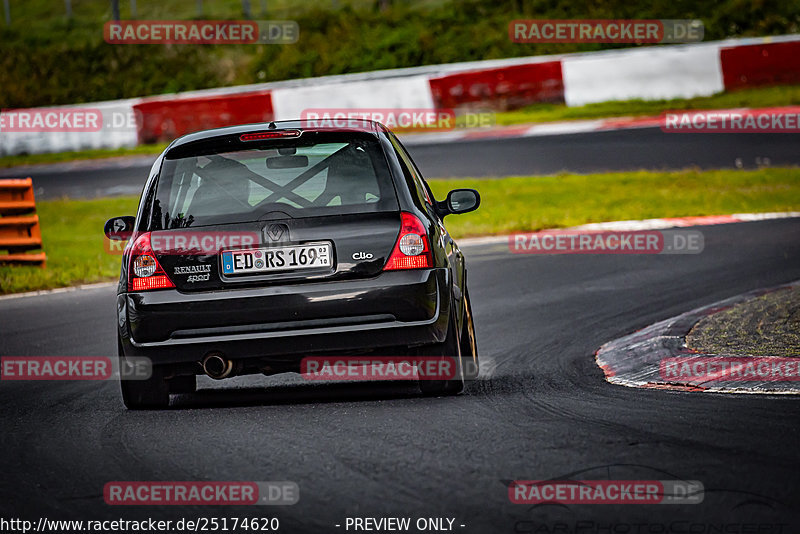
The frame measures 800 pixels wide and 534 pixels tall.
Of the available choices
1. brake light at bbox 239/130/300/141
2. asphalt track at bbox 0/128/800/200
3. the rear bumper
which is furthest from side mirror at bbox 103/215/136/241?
asphalt track at bbox 0/128/800/200

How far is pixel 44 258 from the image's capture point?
16156mm

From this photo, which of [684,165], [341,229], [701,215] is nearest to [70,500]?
[341,229]

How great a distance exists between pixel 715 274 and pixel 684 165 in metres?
9.06

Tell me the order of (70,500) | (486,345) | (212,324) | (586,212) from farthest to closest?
(586,212) → (486,345) → (212,324) → (70,500)

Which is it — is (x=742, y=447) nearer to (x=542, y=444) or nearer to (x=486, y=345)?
(x=542, y=444)

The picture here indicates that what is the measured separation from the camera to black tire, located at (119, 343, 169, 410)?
22.6ft

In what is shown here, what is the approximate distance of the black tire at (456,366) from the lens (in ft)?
22.3

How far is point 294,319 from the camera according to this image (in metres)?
6.60

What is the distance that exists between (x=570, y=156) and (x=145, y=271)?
636 inches
